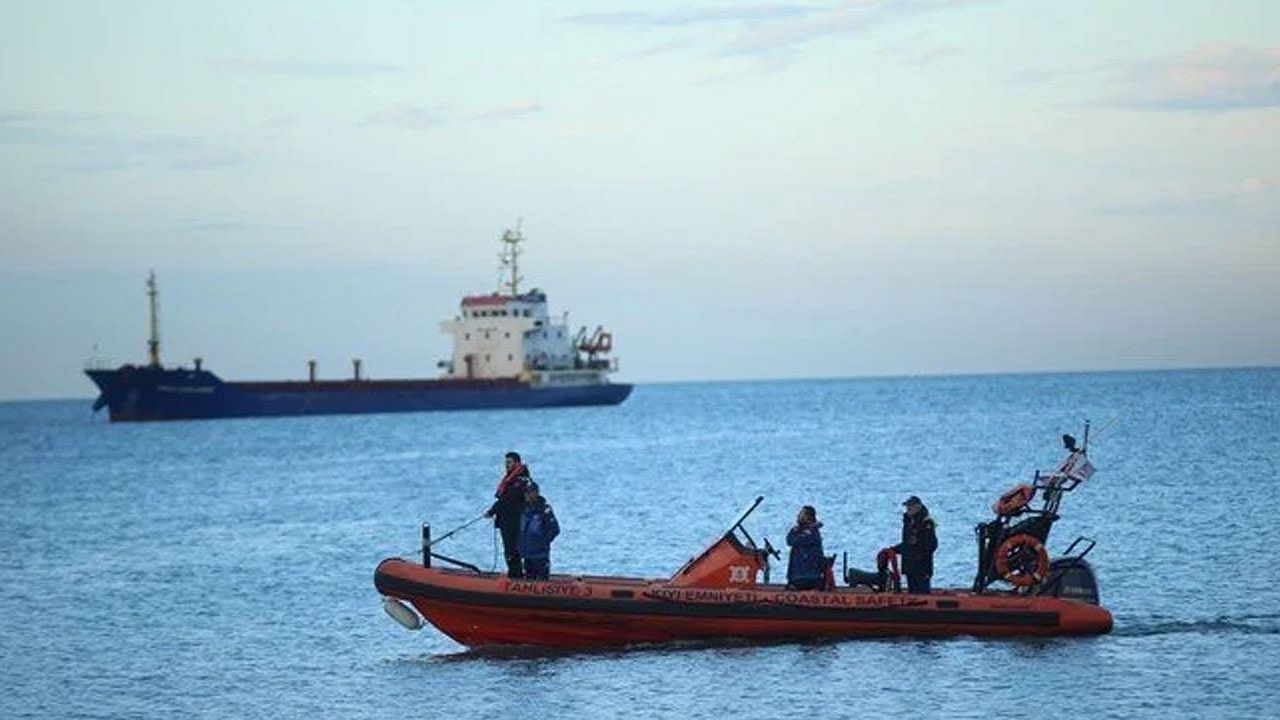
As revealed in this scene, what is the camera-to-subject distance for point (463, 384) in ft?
423

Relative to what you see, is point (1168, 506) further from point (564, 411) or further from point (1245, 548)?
point (564, 411)

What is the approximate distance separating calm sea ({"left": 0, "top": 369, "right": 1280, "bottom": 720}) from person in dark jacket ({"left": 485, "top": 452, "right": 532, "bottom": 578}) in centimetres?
114

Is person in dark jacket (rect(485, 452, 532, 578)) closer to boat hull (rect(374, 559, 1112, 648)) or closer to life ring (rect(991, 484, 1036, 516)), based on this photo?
boat hull (rect(374, 559, 1112, 648))

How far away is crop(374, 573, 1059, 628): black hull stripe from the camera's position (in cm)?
2498

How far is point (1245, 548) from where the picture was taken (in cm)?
3669

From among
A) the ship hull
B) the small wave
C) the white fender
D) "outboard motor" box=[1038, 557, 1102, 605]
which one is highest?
the ship hull

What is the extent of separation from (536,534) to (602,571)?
11.2 meters

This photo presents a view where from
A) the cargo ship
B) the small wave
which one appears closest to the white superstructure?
the cargo ship

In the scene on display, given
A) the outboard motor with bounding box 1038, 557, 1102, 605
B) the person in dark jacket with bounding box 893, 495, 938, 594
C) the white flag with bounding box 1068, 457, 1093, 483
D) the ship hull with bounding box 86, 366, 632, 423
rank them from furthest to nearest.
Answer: the ship hull with bounding box 86, 366, 632, 423 < the white flag with bounding box 1068, 457, 1093, 483 < the outboard motor with bounding box 1038, 557, 1102, 605 < the person in dark jacket with bounding box 893, 495, 938, 594

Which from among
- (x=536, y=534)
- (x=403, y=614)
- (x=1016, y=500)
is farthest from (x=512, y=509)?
(x=1016, y=500)

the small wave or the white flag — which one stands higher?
the white flag

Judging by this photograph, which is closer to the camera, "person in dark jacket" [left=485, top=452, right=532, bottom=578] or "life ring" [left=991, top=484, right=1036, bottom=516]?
"life ring" [left=991, top=484, right=1036, bottom=516]

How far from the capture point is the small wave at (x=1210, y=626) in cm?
2645

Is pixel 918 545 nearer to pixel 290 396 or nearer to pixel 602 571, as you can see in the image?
pixel 602 571
